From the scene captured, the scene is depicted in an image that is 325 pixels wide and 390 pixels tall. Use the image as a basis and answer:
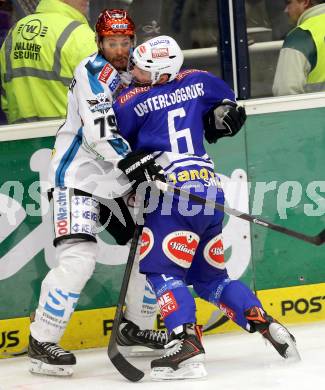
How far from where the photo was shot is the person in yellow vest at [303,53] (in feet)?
20.5

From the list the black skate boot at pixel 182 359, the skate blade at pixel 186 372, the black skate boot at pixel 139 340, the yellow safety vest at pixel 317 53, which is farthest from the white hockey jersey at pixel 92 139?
the yellow safety vest at pixel 317 53

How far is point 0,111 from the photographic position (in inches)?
235

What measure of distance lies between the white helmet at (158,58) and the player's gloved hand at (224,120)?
0.25 meters

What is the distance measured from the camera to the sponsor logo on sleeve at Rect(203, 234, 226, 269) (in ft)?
18.1

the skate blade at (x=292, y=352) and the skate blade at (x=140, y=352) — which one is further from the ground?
the skate blade at (x=292, y=352)

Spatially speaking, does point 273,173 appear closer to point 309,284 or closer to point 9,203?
point 309,284

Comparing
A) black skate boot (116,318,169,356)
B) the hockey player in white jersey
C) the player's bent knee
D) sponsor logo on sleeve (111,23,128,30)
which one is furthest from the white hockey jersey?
black skate boot (116,318,169,356)

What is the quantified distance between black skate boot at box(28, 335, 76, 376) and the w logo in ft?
4.57

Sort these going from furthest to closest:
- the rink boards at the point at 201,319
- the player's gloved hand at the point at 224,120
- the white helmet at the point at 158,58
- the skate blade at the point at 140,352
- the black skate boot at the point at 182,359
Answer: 1. the rink boards at the point at 201,319
2. the skate blade at the point at 140,352
3. the player's gloved hand at the point at 224,120
4. the white helmet at the point at 158,58
5. the black skate boot at the point at 182,359

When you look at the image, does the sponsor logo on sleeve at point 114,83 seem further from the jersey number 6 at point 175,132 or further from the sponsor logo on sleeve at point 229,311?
the sponsor logo on sleeve at point 229,311

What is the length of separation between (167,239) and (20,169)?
95cm

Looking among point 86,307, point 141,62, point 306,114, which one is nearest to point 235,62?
point 306,114

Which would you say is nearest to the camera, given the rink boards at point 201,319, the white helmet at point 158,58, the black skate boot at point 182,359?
the black skate boot at point 182,359

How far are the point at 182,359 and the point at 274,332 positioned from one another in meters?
0.43
